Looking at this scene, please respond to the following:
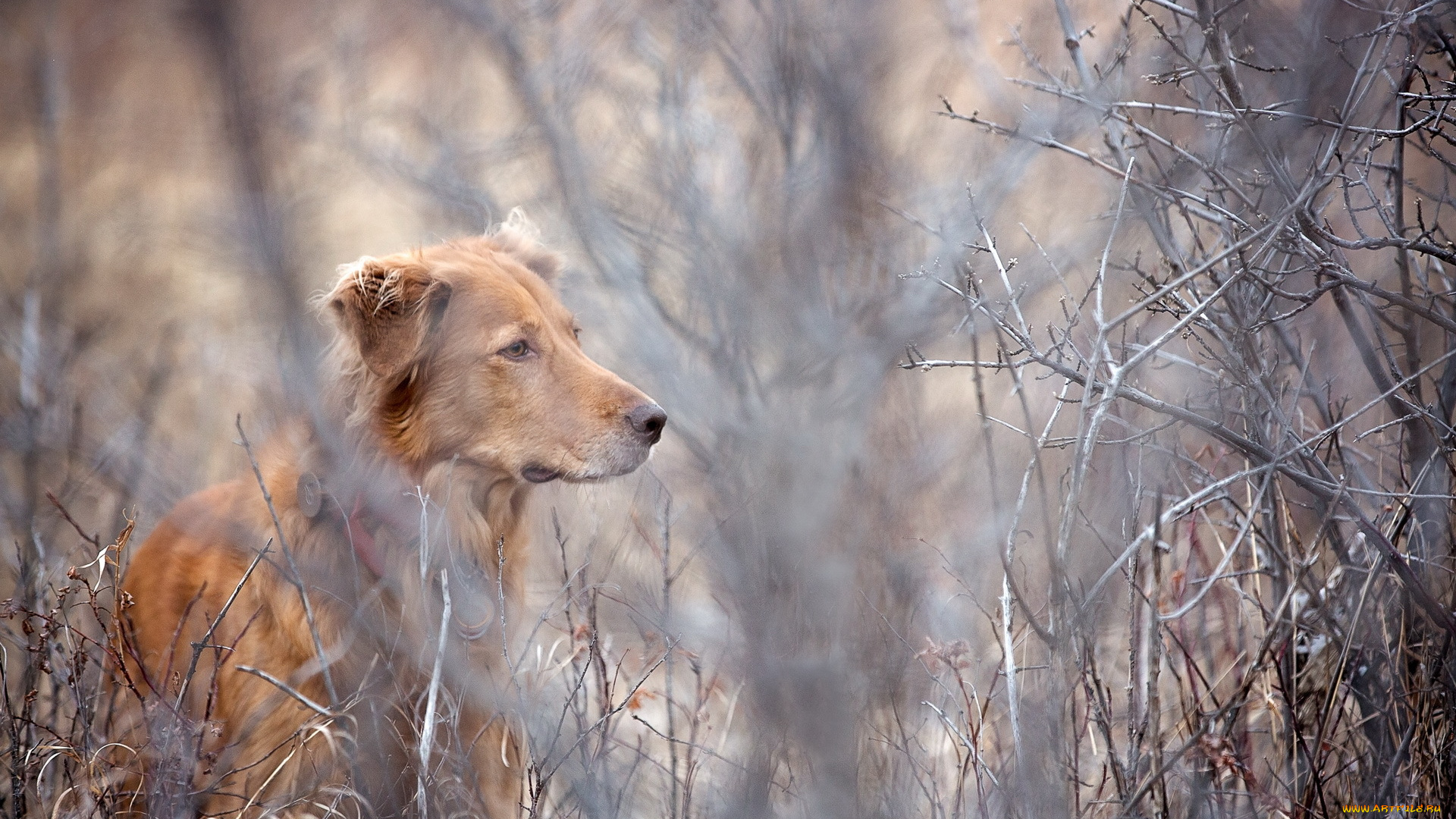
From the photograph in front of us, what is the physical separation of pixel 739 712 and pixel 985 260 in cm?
236

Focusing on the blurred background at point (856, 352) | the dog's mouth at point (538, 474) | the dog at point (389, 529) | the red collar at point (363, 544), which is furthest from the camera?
the dog's mouth at point (538, 474)

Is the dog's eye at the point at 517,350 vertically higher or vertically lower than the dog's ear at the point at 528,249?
lower

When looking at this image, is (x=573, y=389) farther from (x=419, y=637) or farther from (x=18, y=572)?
(x=18, y=572)

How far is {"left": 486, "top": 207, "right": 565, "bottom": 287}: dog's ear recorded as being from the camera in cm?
406

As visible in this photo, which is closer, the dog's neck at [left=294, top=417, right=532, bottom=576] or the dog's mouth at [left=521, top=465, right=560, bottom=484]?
the dog's neck at [left=294, top=417, right=532, bottom=576]

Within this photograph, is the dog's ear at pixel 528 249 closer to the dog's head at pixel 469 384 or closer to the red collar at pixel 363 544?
the dog's head at pixel 469 384

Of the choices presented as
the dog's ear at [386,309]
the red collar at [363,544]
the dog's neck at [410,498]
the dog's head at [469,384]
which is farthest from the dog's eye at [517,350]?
the red collar at [363,544]

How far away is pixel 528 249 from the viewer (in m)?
4.07

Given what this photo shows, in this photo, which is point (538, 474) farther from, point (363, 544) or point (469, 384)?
point (363, 544)

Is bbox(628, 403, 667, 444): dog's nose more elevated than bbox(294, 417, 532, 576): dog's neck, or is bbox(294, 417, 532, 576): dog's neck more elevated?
bbox(628, 403, 667, 444): dog's nose

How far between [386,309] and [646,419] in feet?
3.11

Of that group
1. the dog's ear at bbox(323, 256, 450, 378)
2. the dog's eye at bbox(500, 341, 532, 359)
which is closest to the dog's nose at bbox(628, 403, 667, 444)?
the dog's eye at bbox(500, 341, 532, 359)

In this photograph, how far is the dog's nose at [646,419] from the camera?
11.1ft

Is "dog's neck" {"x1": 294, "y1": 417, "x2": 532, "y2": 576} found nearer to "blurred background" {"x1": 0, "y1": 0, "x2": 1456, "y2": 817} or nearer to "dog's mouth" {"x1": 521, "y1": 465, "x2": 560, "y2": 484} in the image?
"dog's mouth" {"x1": 521, "y1": 465, "x2": 560, "y2": 484}
